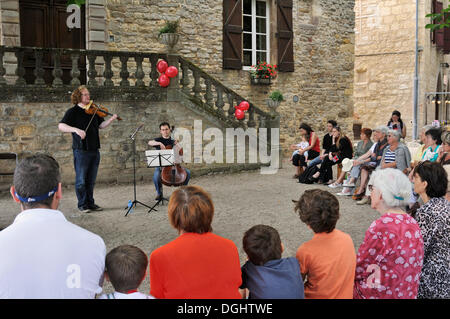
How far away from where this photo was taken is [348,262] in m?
2.60

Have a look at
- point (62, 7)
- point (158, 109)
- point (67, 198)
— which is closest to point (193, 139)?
point (158, 109)

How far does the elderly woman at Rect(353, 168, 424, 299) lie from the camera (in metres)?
2.64

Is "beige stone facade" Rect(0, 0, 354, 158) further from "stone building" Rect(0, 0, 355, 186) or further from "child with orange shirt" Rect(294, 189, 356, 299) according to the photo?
"child with orange shirt" Rect(294, 189, 356, 299)

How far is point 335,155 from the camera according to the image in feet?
30.4

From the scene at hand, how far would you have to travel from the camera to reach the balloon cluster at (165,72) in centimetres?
968

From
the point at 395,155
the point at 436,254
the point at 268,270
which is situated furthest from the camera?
the point at 395,155

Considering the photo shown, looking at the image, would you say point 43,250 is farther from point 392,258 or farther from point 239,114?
point 239,114

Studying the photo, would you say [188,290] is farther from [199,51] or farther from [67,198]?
[199,51]

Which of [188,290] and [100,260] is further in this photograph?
[188,290]

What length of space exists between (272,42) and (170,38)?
399 centimetres

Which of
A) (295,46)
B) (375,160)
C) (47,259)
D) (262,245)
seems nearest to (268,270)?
(262,245)

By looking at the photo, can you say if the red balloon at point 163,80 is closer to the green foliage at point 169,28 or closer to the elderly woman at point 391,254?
the green foliage at point 169,28
